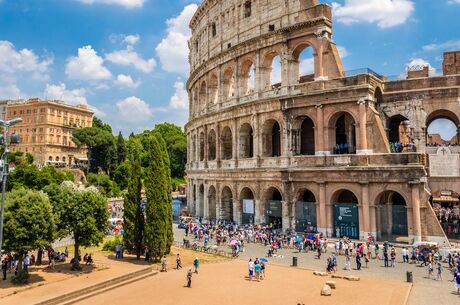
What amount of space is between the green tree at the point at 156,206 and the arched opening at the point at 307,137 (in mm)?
13957

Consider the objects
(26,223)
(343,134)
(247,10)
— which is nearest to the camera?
(26,223)

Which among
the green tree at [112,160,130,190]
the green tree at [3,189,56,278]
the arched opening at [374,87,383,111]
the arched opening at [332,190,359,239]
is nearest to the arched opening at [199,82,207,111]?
the arched opening at [374,87,383,111]

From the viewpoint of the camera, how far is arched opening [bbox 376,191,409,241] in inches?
1081

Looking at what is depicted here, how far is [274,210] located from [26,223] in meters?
19.6

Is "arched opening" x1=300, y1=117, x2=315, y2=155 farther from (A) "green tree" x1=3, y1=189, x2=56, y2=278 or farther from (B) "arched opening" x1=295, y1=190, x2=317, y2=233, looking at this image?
(A) "green tree" x1=3, y1=189, x2=56, y2=278

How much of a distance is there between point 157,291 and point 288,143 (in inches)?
685

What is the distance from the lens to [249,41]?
34219 millimetres

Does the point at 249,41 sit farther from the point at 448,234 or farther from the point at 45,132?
the point at 45,132

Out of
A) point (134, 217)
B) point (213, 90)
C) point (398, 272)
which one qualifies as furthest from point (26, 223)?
point (213, 90)

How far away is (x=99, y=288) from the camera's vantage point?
18703mm

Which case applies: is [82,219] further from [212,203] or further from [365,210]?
[212,203]

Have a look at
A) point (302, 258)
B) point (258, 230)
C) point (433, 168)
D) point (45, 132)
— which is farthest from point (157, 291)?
point (45, 132)

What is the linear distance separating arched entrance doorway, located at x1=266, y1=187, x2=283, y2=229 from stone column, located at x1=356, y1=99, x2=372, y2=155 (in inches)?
321

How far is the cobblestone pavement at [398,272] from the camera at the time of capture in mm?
16734
